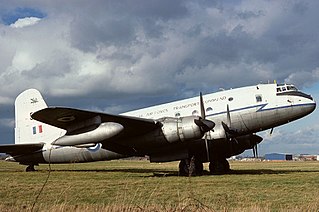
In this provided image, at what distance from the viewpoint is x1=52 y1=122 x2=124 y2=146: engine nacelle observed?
59.0ft

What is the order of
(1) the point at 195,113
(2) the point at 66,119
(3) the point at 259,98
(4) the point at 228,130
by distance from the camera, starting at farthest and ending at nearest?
(1) the point at 195,113 → (3) the point at 259,98 → (4) the point at 228,130 → (2) the point at 66,119

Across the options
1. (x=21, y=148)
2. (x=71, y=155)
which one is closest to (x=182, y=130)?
(x=71, y=155)

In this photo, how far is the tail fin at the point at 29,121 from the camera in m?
25.0

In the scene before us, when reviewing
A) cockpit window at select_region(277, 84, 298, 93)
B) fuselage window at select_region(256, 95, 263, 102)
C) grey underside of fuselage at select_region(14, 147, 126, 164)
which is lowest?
grey underside of fuselage at select_region(14, 147, 126, 164)

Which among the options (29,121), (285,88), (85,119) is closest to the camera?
(85,119)

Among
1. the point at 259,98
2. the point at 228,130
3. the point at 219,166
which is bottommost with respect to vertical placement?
the point at 219,166

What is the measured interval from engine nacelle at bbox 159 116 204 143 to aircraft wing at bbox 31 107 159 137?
0.71 metres

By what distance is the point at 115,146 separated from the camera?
68.2 ft

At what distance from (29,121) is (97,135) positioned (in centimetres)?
926

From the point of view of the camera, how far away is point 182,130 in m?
18.1

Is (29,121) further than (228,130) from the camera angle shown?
Yes

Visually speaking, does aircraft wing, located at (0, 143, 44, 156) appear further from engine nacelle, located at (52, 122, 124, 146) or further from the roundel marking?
engine nacelle, located at (52, 122, 124, 146)

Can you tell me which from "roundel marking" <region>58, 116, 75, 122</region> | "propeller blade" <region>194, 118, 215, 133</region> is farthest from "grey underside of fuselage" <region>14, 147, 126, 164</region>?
"propeller blade" <region>194, 118, 215, 133</region>

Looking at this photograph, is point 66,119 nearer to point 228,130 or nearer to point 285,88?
point 228,130
